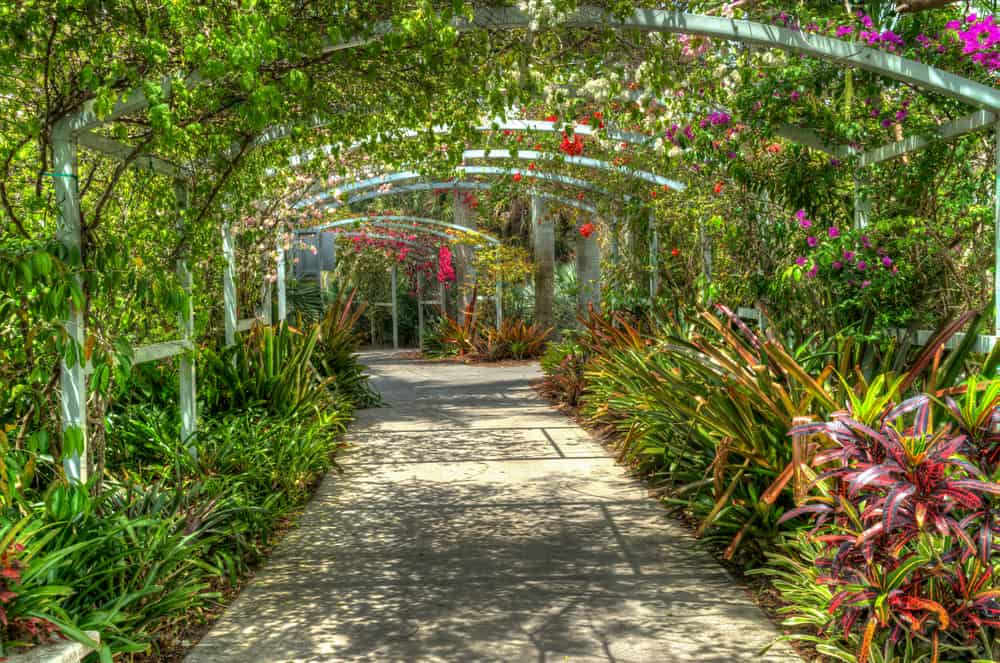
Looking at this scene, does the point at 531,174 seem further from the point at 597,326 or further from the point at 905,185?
the point at 905,185

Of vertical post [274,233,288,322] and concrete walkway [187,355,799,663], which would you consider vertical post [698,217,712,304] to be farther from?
vertical post [274,233,288,322]

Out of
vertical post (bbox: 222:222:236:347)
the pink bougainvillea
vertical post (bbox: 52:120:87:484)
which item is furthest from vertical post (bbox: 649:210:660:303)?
the pink bougainvillea

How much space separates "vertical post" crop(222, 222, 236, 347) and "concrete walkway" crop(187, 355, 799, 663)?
1.37 meters

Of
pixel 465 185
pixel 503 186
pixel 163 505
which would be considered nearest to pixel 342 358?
pixel 503 186

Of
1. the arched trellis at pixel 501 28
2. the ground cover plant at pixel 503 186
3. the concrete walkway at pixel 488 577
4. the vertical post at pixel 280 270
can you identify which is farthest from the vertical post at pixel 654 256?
the arched trellis at pixel 501 28

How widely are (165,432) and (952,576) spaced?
14.4 feet

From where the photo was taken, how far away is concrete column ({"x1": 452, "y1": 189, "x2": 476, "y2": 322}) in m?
18.8

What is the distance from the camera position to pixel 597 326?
10281 mm

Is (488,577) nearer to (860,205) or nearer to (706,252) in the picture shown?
(860,205)

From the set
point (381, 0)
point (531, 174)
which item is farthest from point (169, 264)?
point (531, 174)

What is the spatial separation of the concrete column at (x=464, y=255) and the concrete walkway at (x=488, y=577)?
1147 centimetres

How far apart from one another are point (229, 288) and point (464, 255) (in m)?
11.6

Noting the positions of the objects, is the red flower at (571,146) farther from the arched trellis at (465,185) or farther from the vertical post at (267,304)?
the arched trellis at (465,185)

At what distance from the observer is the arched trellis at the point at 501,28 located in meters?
3.85
